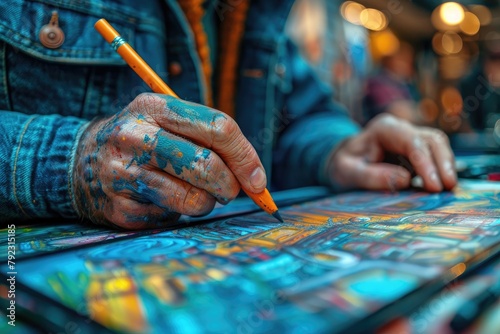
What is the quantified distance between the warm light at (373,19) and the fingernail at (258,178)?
411 cm

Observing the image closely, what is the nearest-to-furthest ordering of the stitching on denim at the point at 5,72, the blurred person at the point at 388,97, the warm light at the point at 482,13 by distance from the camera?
the stitching on denim at the point at 5,72
the blurred person at the point at 388,97
the warm light at the point at 482,13

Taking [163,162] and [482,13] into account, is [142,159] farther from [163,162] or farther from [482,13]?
[482,13]

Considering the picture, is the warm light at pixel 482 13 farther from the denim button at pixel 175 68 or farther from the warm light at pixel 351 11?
the denim button at pixel 175 68

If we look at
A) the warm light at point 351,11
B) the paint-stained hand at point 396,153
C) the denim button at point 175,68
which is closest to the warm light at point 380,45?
the warm light at point 351,11

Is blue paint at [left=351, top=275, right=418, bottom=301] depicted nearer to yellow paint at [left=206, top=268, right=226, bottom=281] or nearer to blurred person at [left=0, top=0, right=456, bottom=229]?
yellow paint at [left=206, top=268, right=226, bottom=281]

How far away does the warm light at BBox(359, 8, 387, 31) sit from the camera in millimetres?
4316

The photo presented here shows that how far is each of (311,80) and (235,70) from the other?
31cm

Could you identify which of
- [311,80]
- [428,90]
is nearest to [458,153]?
[311,80]

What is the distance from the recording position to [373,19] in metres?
4.56

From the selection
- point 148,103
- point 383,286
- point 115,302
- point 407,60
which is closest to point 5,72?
point 148,103

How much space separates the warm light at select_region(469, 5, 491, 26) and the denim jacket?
290 centimetres

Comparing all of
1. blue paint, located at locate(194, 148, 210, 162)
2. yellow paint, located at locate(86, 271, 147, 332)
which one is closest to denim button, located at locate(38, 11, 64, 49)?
blue paint, located at locate(194, 148, 210, 162)

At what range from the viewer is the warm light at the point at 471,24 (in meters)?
3.80

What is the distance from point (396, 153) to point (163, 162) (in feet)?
2.16
